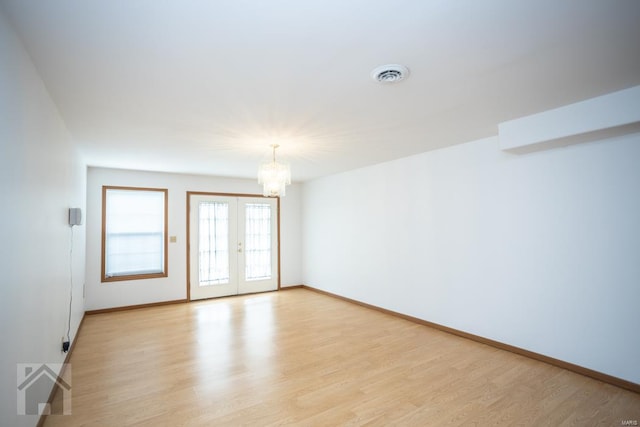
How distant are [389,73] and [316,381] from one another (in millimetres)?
2758

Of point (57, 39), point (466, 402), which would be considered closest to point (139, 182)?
point (57, 39)

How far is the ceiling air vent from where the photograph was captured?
2062 millimetres

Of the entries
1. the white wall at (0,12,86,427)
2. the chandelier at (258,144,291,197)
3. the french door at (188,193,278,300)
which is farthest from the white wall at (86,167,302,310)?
the chandelier at (258,144,291,197)

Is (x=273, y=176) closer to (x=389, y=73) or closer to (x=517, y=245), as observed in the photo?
(x=389, y=73)

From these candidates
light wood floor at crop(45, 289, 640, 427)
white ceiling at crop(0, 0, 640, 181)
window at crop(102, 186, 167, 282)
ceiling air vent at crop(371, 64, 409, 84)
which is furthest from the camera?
window at crop(102, 186, 167, 282)

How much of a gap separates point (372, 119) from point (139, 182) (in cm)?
468

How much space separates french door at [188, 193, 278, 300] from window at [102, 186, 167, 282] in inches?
21.6

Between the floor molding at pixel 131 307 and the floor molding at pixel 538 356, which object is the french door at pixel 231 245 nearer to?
the floor molding at pixel 131 307

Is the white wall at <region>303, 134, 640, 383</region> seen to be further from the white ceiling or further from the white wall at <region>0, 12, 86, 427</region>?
the white wall at <region>0, 12, 86, 427</region>

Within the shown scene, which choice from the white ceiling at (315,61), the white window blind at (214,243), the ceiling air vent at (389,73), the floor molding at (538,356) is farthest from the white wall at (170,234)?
the ceiling air vent at (389,73)

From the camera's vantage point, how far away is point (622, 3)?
4.94 ft

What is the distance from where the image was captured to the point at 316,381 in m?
2.88

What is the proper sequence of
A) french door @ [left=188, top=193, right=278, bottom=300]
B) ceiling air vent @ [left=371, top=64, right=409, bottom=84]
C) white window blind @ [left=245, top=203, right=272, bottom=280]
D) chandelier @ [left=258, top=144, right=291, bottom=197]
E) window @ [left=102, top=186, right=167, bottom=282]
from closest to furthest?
1. ceiling air vent @ [left=371, top=64, right=409, bottom=84]
2. chandelier @ [left=258, top=144, right=291, bottom=197]
3. window @ [left=102, top=186, right=167, bottom=282]
4. french door @ [left=188, top=193, right=278, bottom=300]
5. white window blind @ [left=245, top=203, right=272, bottom=280]

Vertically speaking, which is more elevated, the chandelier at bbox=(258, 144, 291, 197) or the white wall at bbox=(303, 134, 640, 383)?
the chandelier at bbox=(258, 144, 291, 197)
